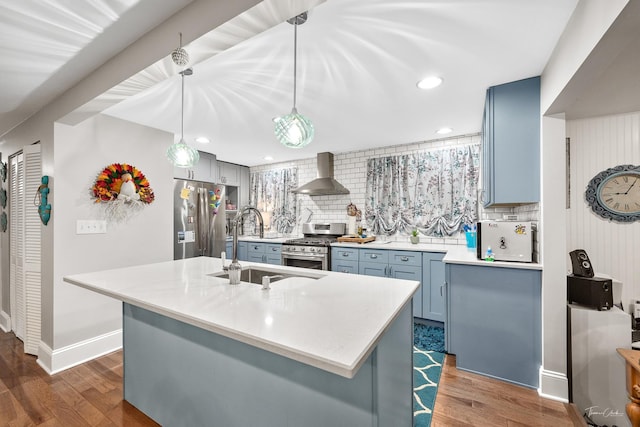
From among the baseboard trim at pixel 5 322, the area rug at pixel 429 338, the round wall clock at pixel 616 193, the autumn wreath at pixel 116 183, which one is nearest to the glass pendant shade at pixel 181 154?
the autumn wreath at pixel 116 183

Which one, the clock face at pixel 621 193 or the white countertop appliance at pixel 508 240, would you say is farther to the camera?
the clock face at pixel 621 193

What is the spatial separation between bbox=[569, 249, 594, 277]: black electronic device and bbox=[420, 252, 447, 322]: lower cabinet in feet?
3.96

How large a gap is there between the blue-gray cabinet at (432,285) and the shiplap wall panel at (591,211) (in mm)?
1148

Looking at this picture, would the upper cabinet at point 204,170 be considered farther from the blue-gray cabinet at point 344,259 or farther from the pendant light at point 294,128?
the pendant light at point 294,128

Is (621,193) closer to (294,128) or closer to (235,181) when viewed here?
(294,128)

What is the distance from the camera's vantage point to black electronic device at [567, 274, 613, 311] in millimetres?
1859

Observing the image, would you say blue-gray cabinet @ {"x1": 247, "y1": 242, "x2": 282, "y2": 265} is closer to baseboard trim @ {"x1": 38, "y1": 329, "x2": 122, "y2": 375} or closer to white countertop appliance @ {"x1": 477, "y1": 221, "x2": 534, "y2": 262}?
baseboard trim @ {"x1": 38, "y1": 329, "x2": 122, "y2": 375}

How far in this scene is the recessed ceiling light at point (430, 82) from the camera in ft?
6.68

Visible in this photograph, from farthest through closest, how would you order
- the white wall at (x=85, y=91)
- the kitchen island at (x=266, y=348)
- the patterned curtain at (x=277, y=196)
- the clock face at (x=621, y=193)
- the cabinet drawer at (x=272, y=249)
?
the patterned curtain at (x=277, y=196), the cabinet drawer at (x=272, y=249), the clock face at (x=621, y=193), the white wall at (x=85, y=91), the kitchen island at (x=266, y=348)

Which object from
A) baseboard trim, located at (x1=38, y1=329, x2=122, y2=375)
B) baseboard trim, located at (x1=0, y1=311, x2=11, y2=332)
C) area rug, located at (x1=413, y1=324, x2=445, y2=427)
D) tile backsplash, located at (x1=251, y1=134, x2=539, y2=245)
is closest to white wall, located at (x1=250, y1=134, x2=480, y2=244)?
tile backsplash, located at (x1=251, y1=134, x2=539, y2=245)

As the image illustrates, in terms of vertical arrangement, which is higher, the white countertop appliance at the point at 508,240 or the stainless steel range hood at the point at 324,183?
the stainless steel range hood at the point at 324,183

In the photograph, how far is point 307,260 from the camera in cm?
394

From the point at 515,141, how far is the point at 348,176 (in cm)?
248

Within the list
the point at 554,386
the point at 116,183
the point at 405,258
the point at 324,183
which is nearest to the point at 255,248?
the point at 324,183
